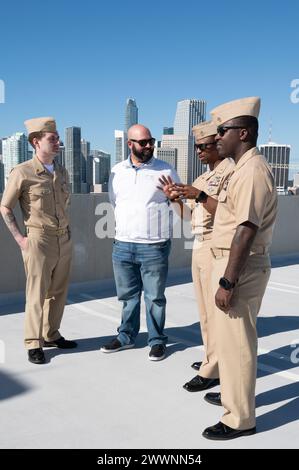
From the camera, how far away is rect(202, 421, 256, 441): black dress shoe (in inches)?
91.9

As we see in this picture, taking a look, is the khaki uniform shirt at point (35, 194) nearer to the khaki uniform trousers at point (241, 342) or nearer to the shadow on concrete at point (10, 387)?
the shadow on concrete at point (10, 387)

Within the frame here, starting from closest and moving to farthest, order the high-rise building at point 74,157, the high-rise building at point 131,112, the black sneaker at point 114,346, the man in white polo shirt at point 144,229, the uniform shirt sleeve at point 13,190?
the uniform shirt sleeve at point 13,190
the man in white polo shirt at point 144,229
the black sneaker at point 114,346
the high-rise building at point 74,157
the high-rise building at point 131,112

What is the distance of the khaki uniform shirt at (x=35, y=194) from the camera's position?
3.36 meters

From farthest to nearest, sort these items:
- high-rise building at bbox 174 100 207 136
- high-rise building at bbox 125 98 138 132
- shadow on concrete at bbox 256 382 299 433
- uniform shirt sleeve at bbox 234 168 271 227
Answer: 1. high-rise building at bbox 125 98 138 132
2. high-rise building at bbox 174 100 207 136
3. shadow on concrete at bbox 256 382 299 433
4. uniform shirt sleeve at bbox 234 168 271 227

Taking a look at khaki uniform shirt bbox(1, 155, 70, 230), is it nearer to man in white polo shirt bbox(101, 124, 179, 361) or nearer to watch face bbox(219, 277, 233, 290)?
man in white polo shirt bbox(101, 124, 179, 361)

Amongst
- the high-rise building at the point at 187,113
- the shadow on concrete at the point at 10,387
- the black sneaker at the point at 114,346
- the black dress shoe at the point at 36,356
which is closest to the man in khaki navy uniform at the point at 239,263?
the shadow on concrete at the point at 10,387

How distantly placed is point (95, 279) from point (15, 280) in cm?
118

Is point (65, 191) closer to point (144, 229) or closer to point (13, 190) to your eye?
point (13, 190)

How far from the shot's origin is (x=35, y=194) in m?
3.39

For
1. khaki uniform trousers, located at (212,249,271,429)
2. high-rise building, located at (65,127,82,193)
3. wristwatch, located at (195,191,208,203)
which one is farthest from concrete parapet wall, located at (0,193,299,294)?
high-rise building, located at (65,127,82,193)

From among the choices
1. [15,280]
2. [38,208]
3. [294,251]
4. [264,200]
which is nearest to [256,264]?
[264,200]

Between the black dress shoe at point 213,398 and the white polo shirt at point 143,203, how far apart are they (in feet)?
4.07

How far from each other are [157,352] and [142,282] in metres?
0.59

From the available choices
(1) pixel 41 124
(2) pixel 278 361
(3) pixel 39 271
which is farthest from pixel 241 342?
(1) pixel 41 124
